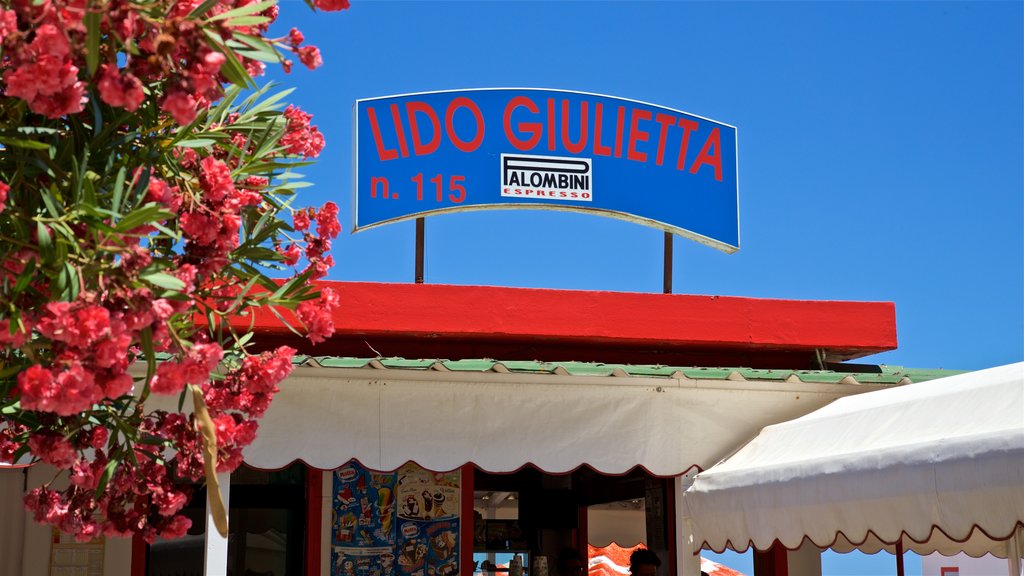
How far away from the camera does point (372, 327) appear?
31.9 ft

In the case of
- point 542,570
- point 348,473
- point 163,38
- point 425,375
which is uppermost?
point 163,38

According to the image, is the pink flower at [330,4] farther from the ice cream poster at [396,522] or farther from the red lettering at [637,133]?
the red lettering at [637,133]

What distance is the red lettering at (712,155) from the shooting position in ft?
40.2

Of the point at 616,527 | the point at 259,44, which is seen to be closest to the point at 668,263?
the point at 616,527

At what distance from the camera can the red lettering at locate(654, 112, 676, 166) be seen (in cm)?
1214

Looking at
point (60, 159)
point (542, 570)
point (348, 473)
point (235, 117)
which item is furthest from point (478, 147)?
point (60, 159)

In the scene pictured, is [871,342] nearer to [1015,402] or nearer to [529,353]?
[529,353]

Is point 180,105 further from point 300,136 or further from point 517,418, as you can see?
point 517,418

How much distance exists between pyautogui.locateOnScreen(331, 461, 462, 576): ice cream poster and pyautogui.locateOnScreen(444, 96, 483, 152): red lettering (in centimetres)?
322

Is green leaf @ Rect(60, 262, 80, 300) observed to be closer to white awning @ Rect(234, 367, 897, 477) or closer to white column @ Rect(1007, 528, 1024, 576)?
white awning @ Rect(234, 367, 897, 477)

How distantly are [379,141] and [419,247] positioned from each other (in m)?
1.13

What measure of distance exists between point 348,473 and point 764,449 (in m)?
3.62

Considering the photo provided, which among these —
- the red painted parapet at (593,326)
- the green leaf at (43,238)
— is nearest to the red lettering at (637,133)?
the red painted parapet at (593,326)

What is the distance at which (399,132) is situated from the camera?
1159 centimetres
